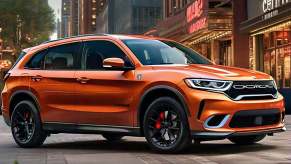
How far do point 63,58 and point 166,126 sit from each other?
2.45 meters

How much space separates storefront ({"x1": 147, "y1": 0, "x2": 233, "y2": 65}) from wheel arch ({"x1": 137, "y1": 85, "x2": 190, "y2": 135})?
25.6 m

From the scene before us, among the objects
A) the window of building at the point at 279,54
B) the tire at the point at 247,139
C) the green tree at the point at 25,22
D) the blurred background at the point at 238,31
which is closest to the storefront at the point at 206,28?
the blurred background at the point at 238,31

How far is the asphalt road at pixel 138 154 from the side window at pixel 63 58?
49.7 inches

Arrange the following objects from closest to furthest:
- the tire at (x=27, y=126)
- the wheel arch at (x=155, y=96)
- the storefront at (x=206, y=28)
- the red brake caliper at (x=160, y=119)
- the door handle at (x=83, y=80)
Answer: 1. the wheel arch at (x=155, y=96)
2. the red brake caliper at (x=160, y=119)
3. the door handle at (x=83, y=80)
4. the tire at (x=27, y=126)
5. the storefront at (x=206, y=28)

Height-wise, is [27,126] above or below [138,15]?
below

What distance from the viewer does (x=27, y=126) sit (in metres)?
10.6

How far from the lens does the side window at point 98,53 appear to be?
9609 millimetres

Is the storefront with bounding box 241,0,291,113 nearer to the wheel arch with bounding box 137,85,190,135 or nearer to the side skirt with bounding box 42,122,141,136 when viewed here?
the side skirt with bounding box 42,122,141,136

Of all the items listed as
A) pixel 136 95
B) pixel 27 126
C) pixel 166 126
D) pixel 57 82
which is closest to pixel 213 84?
pixel 166 126

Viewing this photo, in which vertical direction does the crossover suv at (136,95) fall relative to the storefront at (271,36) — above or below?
below

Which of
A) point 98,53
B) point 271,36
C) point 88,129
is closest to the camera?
point 88,129

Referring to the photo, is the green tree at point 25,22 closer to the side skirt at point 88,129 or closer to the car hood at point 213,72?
the side skirt at point 88,129

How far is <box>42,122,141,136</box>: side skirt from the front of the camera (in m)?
9.11

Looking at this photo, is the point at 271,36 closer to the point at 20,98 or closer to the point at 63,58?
the point at 20,98
